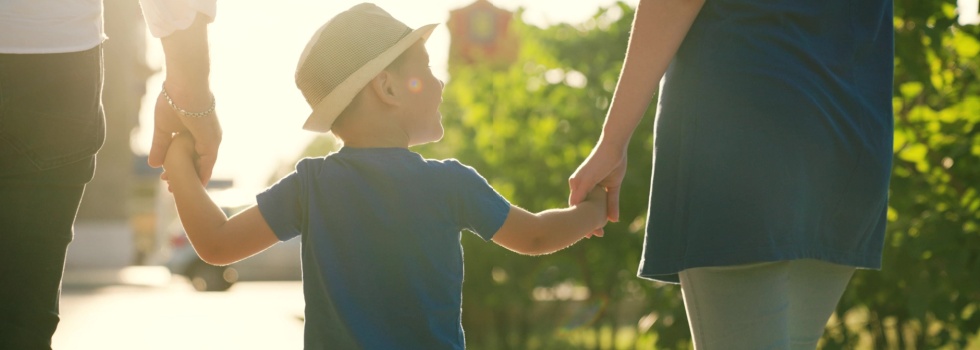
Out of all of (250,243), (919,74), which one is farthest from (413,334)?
(919,74)

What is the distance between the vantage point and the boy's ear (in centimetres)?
266

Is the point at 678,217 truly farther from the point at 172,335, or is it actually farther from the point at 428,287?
the point at 172,335

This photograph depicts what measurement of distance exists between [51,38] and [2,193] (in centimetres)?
33

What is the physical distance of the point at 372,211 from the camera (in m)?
2.62

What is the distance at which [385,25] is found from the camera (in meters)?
2.74

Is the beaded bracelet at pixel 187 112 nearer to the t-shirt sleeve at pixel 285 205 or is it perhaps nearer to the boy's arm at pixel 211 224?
the boy's arm at pixel 211 224

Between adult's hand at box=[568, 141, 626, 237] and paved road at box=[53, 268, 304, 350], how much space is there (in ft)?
28.6

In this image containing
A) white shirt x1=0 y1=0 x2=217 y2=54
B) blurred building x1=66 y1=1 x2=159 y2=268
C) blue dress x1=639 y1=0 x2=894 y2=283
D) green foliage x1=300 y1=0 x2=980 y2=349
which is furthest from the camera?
blurred building x1=66 y1=1 x2=159 y2=268

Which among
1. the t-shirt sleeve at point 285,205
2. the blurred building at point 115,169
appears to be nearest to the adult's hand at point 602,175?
the t-shirt sleeve at point 285,205

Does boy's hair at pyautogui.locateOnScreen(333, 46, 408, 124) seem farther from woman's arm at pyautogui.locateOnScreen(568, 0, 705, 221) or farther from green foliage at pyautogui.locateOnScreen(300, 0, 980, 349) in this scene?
green foliage at pyautogui.locateOnScreen(300, 0, 980, 349)

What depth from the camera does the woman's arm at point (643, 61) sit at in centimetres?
249

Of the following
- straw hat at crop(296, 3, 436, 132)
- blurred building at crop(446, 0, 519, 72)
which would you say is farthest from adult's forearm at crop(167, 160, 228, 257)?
blurred building at crop(446, 0, 519, 72)

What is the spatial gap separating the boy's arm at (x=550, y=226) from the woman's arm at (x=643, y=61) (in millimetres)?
159

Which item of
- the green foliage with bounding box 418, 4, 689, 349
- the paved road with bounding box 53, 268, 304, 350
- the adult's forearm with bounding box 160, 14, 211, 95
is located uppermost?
the adult's forearm with bounding box 160, 14, 211, 95
